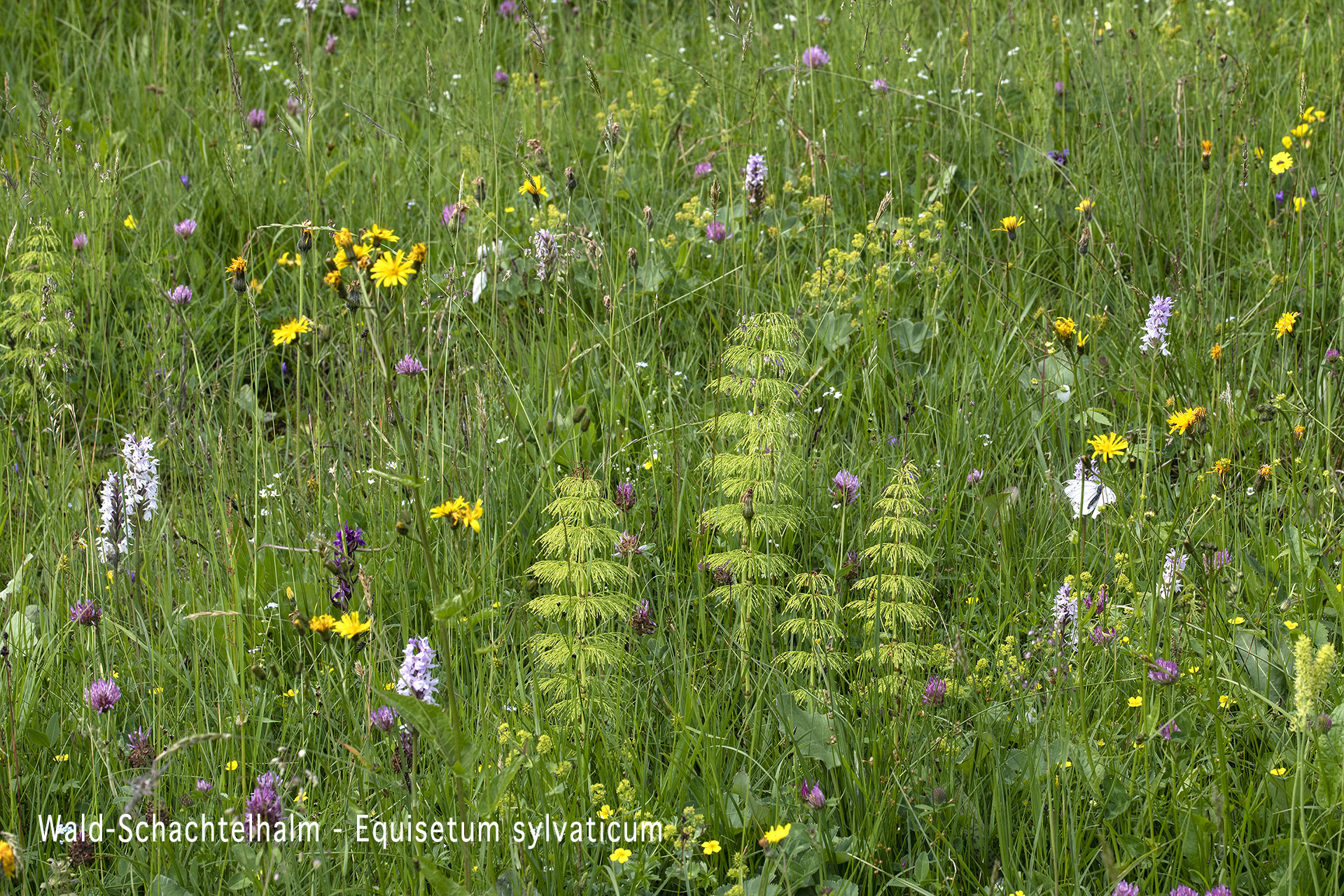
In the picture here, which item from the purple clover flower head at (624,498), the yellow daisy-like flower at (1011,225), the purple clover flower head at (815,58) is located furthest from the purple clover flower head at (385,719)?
the purple clover flower head at (815,58)

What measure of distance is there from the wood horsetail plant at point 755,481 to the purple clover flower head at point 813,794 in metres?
0.25

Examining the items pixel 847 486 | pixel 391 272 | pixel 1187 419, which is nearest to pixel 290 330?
pixel 391 272

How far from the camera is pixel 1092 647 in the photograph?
1728mm

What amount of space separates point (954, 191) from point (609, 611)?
1997 millimetres

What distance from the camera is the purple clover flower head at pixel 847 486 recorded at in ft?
6.90

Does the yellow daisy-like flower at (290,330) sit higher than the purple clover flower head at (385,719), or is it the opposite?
the yellow daisy-like flower at (290,330)

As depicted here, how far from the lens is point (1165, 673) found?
156cm

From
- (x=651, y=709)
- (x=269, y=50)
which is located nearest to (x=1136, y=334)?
(x=651, y=709)

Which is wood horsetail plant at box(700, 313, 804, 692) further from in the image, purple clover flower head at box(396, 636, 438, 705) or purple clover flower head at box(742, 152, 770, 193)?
purple clover flower head at box(742, 152, 770, 193)

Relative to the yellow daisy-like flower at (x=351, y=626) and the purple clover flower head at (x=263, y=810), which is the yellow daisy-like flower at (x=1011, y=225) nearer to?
the yellow daisy-like flower at (x=351, y=626)

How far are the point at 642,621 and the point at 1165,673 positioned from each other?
0.80 m

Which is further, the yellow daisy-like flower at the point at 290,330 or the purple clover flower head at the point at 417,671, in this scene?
the yellow daisy-like flower at the point at 290,330

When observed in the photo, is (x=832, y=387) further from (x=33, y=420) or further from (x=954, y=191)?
(x=33, y=420)

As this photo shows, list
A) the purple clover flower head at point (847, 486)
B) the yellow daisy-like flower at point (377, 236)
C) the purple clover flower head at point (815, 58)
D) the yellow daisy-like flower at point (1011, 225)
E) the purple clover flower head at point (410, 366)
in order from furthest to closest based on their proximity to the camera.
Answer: the purple clover flower head at point (815, 58) → the yellow daisy-like flower at point (1011, 225) → the purple clover flower head at point (410, 366) → the purple clover flower head at point (847, 486) → the yellow daisy-like flower at point (377, 236)
